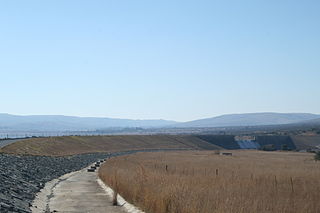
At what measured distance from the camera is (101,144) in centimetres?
10469

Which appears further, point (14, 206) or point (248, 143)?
point (248, 143)

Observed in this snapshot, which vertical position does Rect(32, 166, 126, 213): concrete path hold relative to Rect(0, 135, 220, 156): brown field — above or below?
below

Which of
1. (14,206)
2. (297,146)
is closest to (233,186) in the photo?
(14,206)

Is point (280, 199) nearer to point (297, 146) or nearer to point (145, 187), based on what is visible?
point (145, 187)

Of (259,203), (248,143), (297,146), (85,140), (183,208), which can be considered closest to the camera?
(183,208)

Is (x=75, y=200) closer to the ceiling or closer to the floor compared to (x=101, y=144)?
closer to the floor

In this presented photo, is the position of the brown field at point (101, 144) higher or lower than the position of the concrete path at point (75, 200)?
higher

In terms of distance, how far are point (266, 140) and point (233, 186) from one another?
418ft

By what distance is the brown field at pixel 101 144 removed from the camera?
7149 cm

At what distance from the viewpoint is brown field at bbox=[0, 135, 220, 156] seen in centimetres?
7149

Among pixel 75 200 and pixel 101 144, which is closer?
pixel 75 200

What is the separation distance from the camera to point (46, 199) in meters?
22.5

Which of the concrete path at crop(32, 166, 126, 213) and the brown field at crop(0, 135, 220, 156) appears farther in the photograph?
the brown field at crop(0, 135, 220, 156)

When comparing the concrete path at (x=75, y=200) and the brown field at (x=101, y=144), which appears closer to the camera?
the concrete path at (x=75, y=200)
